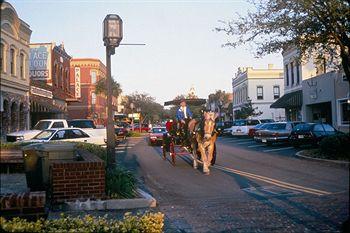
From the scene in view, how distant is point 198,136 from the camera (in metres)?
15.1

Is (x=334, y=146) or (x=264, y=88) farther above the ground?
(x=264, y=88)

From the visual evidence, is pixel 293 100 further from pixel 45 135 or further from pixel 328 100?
pixel 45 135

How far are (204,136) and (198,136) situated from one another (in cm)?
68

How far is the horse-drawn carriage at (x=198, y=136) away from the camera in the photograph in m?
14.4

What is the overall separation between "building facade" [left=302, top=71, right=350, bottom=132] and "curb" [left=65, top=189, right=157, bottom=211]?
2270cm

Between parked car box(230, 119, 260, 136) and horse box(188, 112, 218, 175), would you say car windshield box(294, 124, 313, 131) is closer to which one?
horse box(188, 112, 218, 175)

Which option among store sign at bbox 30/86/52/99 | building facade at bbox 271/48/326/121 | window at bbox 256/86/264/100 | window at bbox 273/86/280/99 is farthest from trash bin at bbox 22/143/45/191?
window at bbox 273/86/280/99

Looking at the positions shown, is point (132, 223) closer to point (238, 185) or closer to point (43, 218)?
point (43, 218)

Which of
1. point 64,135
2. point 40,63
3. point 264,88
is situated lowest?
point 64,135

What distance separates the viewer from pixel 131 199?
8844 millimetres

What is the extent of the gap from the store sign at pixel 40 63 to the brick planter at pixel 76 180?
36089 millimetres

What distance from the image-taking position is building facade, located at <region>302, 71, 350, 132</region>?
31703 mm

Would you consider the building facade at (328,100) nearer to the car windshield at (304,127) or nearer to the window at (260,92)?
the car windshield at (304,127)

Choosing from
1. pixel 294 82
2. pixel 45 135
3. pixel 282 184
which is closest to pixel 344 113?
pixel 294 82
